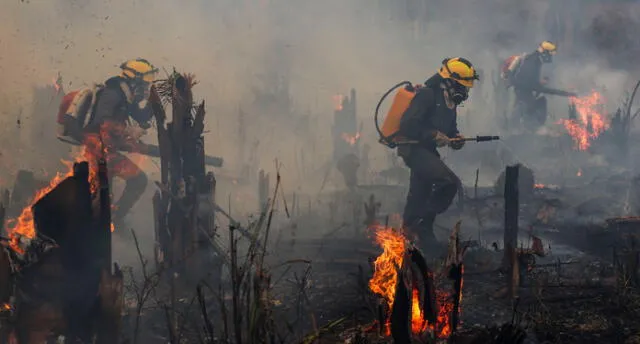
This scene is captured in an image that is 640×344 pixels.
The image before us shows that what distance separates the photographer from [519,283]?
5082 mm

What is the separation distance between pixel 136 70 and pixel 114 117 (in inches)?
30.6

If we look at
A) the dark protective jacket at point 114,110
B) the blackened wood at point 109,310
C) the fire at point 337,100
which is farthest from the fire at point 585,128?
the blackened wood at point 109,310

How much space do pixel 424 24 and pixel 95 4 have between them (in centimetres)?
→ 1425

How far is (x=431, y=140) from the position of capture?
7605 mm

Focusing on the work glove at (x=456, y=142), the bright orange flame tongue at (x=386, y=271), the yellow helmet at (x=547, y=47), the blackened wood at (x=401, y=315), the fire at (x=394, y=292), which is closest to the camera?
the blackened wood at (x=401, y=315)

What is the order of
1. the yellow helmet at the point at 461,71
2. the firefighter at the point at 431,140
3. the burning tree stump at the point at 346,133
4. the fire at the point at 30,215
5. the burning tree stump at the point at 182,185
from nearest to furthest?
the fire at the point at 30,215 < the burning tree stump at the point at 182,185 < the yellow helmet at the point at 461,71 < the firefighter at the point at 431,140 < the burning tree stump at the point at 346,133

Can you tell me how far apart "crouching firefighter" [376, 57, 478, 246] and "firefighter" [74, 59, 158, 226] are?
12.3 ft

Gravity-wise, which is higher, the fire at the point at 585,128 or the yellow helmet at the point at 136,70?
the yellow helmet at the point at 136,70

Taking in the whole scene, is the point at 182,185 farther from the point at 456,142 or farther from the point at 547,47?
the point at 547,47

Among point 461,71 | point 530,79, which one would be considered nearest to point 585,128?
point 530,79

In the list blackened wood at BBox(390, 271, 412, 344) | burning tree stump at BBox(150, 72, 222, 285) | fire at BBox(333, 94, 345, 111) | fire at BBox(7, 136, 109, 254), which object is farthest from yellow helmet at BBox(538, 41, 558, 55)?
blackened wood at BBox(390, 271, 412, 344)

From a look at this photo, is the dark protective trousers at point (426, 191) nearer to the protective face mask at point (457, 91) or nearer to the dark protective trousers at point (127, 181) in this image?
the protective face mask at point (457, 91)

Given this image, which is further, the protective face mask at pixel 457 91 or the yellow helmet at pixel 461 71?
the protective face mask at pixel 457 91

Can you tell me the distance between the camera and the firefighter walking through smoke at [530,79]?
627 inches
